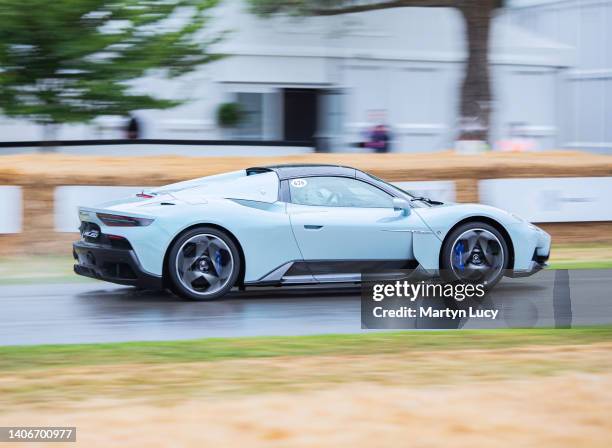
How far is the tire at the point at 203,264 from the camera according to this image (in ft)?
29.8

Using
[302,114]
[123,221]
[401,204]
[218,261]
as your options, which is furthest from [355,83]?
[123,221]

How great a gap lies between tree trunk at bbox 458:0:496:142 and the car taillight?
1072 centimetres

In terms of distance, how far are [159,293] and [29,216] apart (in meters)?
3.85

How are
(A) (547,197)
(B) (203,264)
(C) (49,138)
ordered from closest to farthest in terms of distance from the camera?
(B) (203,264), (A) (547,197), (C) (49,138)

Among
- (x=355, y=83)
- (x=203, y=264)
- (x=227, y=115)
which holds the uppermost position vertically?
(x=355, y=83)

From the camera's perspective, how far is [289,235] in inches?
366

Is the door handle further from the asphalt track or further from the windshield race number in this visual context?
the asphalt track

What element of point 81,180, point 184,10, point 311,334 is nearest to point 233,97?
point 184,10

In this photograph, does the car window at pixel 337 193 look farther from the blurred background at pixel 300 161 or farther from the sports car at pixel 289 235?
the blurred background at pixel 300 161

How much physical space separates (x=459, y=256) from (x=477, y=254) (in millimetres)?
182

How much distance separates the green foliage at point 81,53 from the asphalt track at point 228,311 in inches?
308

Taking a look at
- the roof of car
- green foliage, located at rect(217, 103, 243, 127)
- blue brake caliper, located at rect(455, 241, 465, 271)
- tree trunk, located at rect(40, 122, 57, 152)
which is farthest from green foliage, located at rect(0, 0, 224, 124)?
blue brake caliper, located at rect(455, 241, 465, 271)

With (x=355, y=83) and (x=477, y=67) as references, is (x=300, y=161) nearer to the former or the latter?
(x=477, y=67)

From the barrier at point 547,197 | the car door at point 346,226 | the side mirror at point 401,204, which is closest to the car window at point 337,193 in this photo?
the car door at point 346,226
